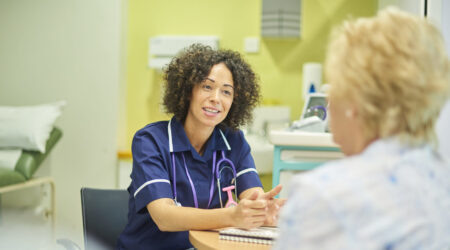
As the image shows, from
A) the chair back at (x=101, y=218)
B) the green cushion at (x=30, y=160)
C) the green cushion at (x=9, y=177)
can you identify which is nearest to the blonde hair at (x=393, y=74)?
the chair back at (x=101, y=218)

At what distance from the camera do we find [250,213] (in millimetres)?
1348

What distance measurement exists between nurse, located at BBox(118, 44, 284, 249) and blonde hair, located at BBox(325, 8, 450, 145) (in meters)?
0.71

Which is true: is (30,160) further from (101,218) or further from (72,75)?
(101,218)

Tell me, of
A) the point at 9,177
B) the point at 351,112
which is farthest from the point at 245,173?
the point at 9,177

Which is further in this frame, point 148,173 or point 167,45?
point 167,45

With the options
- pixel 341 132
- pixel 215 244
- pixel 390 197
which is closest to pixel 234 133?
pixel 215 244

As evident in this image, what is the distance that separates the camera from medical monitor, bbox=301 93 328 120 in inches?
87.5

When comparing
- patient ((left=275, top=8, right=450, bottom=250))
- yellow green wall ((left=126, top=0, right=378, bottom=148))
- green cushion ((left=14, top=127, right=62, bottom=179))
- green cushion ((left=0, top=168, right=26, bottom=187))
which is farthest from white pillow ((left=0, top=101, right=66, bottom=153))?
patient ((left=275, top=8, right=450, bottom=250))

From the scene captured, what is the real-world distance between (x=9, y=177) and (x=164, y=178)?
1.93 meters

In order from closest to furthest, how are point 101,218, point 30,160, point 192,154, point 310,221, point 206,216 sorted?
point 310,221 → point 206,216 → point 192,154 → point 101,218 → point 30,160

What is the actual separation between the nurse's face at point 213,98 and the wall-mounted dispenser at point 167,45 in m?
1.98

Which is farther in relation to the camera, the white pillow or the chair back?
the white pillow

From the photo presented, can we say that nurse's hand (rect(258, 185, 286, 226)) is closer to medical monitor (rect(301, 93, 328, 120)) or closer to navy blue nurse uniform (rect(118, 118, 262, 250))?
navy blue nurse uniform (rect(118, 118, 262, 250))

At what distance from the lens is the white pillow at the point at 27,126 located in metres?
3.32
